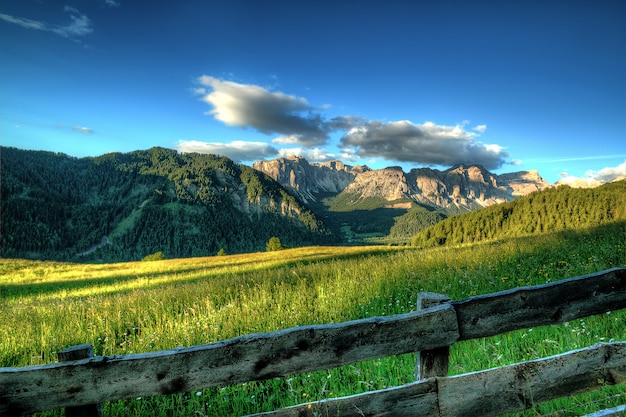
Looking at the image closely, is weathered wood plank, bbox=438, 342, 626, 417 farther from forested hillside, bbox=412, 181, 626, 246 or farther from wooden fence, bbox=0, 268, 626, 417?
forested hillside, bbox=412, 181, 626, 246

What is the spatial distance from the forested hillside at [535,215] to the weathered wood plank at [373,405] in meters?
113

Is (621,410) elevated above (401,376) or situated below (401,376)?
above

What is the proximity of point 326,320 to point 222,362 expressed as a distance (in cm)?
529

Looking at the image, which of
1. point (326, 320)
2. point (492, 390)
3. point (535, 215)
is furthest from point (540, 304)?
point (535, 215)

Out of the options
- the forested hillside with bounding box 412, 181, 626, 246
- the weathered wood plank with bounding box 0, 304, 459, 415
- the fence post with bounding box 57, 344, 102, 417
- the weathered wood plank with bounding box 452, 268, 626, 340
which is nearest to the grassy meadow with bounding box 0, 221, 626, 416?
the weathered wood plank with bounding box 0, 304, 459, 415

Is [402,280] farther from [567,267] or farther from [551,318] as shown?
[551,318]

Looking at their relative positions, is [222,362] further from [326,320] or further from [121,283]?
[121,283]

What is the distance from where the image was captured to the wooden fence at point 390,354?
9.19ft

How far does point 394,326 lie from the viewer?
3230 mm

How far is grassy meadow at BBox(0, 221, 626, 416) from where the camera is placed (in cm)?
505

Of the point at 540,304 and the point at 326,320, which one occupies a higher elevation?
the point at 540,304

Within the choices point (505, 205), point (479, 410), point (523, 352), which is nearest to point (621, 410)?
point (479, 410)

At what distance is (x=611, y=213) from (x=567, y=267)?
131 meters

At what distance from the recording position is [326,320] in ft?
26.1
